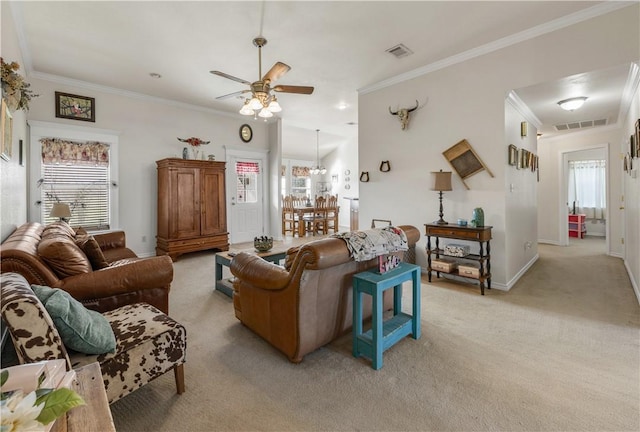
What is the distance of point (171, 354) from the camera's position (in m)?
1.69

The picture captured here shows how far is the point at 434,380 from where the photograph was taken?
1900mm

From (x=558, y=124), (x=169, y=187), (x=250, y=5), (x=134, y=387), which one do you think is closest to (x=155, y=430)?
(x=134, y=387)

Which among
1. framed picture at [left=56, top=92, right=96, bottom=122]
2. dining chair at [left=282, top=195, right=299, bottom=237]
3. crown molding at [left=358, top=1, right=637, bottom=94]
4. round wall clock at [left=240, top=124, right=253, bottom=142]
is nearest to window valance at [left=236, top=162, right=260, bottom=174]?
round wall clock at [left=240, top=124, right=253, bottom=142]

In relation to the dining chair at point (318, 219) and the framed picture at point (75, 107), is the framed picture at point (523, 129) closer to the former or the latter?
the dining chair at point (318, 219)

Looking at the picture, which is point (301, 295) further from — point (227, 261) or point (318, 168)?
point (318, 168)

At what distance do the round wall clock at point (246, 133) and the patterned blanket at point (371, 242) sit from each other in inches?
204

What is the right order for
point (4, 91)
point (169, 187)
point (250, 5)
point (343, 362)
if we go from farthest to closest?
point (169, 187) → point (250, 5) → point (4, 91) → point (343, 362)

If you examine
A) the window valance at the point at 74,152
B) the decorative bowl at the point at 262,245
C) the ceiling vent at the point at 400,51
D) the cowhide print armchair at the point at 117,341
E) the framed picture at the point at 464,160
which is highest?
the ceiling vent at the point at 400,51

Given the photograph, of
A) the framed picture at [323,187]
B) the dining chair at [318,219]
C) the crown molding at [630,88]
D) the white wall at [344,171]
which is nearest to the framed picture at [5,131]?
the crown molding at [630,88]

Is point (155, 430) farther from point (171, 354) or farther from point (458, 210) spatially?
point (458, 210)

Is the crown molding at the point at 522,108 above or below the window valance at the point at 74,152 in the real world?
above

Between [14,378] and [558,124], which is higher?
[558,124]

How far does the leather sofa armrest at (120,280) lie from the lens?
200cm

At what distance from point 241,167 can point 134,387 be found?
5592 mm
